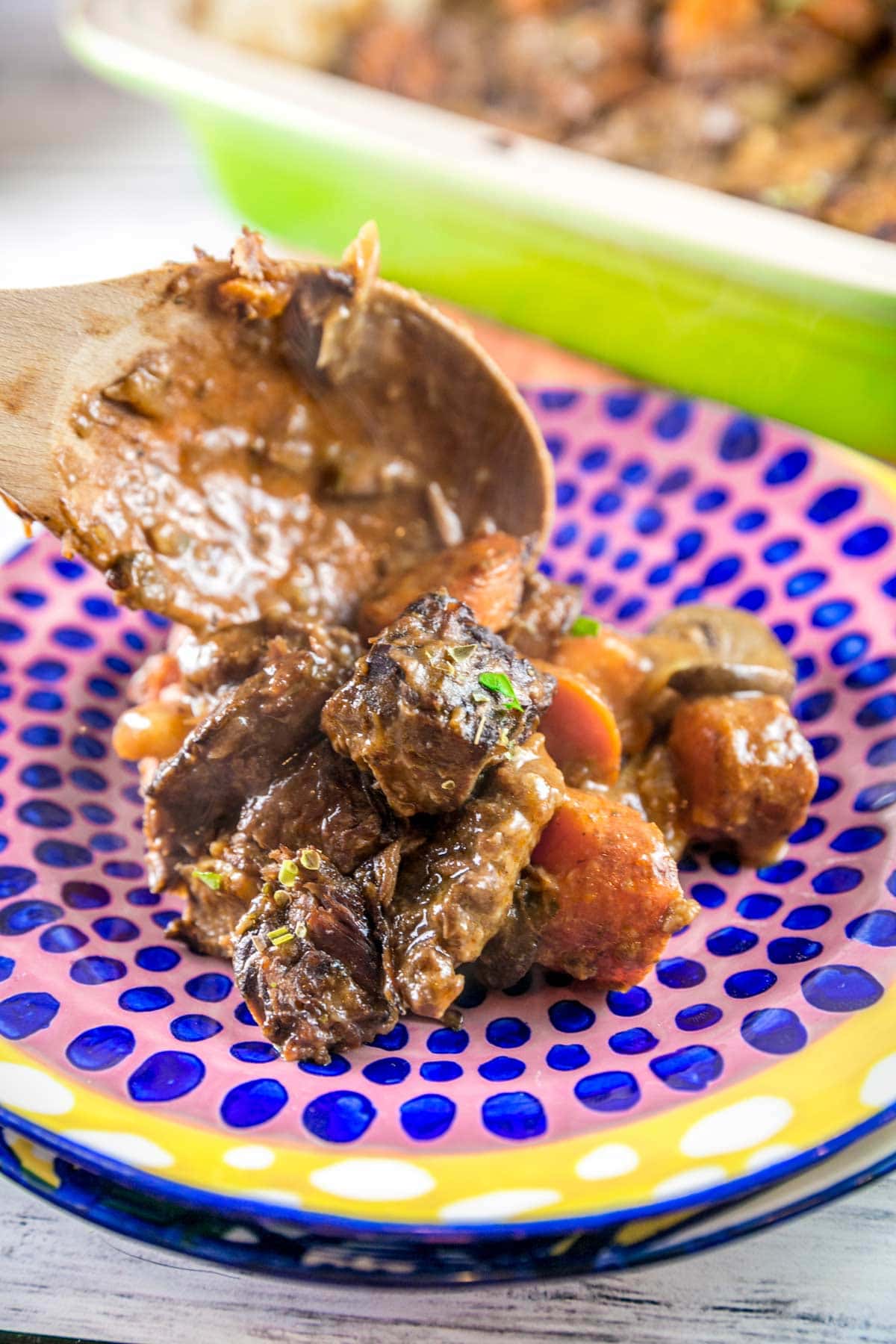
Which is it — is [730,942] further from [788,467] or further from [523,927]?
[788,467]

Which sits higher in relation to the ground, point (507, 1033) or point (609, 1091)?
point (609, 1091)

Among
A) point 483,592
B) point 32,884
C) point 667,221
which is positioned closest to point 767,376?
point 667,221

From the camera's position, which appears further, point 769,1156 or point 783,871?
point 783,871

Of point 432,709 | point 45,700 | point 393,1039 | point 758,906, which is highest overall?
point 432,709

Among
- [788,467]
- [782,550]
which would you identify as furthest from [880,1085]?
[788,467]

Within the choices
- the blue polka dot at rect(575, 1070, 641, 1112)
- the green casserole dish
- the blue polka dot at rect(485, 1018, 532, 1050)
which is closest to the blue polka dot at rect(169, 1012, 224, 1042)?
the blue polka dot at rect(485, 1018, 532, 1050)

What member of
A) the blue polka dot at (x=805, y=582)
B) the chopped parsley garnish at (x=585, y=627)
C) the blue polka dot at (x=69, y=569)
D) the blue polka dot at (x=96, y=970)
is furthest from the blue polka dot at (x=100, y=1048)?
the blue polka dot at (x=805, y=582)

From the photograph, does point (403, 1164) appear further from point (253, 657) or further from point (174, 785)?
point (253, 657)
